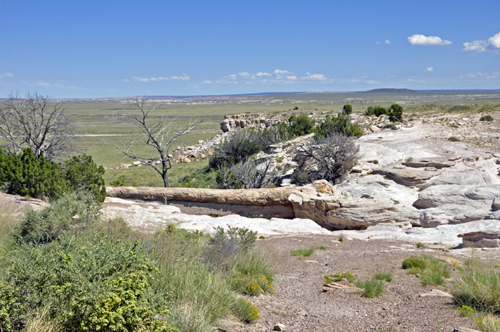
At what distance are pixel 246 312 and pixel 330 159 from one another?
15493 millimetres

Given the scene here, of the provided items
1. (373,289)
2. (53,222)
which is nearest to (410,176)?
(373,289)

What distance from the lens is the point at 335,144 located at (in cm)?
1939

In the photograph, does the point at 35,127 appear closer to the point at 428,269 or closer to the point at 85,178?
the point at 85,178

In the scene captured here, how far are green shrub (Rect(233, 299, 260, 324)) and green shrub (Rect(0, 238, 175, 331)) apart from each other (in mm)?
1320

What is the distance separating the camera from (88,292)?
126 inches

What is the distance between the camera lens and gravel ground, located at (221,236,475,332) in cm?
470

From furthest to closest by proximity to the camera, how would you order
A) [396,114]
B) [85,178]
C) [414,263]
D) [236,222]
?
1. [396,114]
2. [85,178]
3. [236,222]
4. [414,263]

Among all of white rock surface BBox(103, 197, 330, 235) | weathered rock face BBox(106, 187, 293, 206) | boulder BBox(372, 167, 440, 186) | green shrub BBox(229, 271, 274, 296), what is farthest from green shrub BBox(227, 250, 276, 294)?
boulder BBox(372, 167, 440, 186)

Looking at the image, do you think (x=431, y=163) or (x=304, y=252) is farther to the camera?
(x=431, y=163)

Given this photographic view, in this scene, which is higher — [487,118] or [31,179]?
[487,118]

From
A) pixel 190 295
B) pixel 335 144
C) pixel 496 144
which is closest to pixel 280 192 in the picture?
pixel 335 144

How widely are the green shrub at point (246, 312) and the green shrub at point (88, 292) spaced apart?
4.33 feet

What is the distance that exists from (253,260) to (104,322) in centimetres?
375

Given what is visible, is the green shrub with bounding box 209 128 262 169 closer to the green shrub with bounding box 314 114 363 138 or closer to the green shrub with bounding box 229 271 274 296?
the green shrub with bounding box 314 114 363 138
